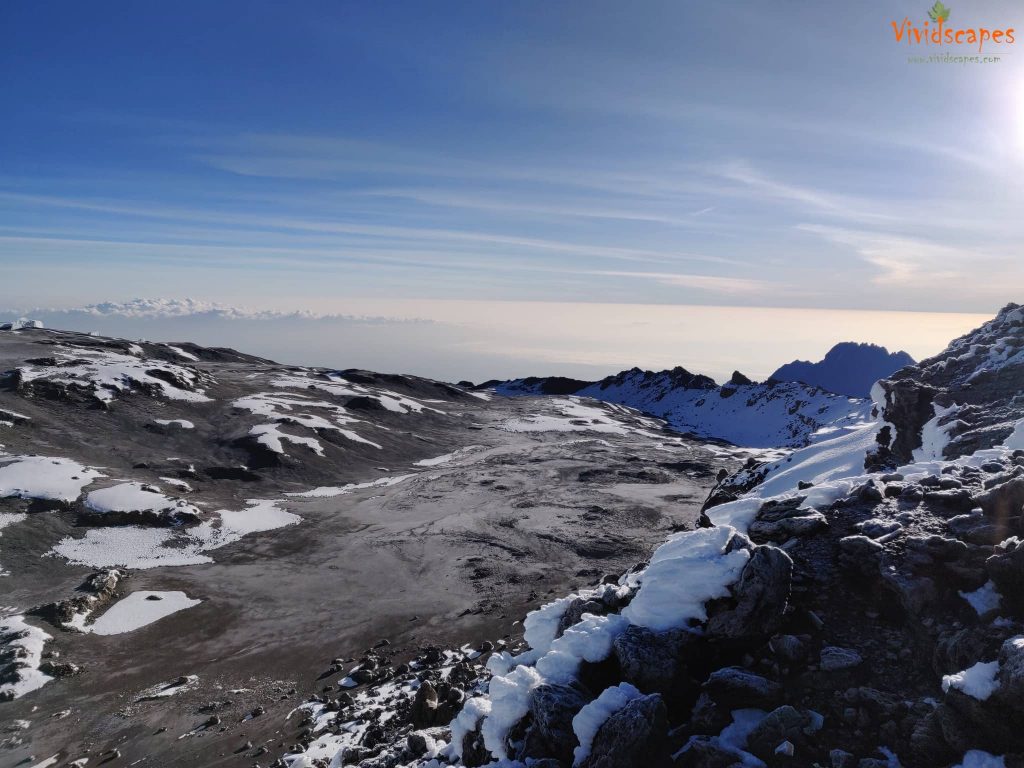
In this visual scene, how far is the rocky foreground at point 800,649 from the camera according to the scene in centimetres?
1135

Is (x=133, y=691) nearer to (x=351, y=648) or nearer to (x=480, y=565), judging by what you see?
(x=351, y=648)

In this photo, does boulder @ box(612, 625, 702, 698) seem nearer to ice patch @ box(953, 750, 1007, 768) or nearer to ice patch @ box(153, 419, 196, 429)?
ice patch @ box(953, 750, 1007, 768)

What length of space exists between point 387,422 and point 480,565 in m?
71.5

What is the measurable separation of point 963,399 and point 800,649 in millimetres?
33800

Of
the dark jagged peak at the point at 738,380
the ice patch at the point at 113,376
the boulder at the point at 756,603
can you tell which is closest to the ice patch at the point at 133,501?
the ice patch at the point at 113,376

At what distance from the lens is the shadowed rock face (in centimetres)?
3077

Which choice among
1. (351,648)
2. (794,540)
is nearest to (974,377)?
(794,540)

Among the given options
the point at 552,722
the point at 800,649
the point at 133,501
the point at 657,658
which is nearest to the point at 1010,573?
the point at 800,649

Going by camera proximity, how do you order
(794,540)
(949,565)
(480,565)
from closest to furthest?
(949,565)
(794,540)
(480,565)

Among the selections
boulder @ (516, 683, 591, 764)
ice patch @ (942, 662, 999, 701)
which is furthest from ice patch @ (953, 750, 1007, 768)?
boulder @ (516, 683, 591, 764)

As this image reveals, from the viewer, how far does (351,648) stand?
3706 centimetres

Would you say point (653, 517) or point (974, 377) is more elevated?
point (974, 377)

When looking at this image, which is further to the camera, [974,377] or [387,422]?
[387,422]

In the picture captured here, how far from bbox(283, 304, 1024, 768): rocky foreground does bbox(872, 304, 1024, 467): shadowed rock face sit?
13.0 meters
